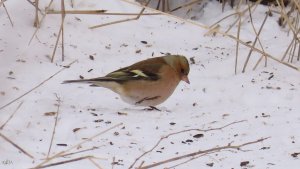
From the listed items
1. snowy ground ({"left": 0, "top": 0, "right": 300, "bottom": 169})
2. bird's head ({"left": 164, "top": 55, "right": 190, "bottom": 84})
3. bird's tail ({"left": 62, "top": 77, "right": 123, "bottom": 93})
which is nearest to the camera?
snowy ground ({"left": 0, "top": 0, "right": 300, "bottom": 169})

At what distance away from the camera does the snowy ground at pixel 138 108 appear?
3.55 meters

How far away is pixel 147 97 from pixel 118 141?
978 mm

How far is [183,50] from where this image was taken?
6004 millimetres

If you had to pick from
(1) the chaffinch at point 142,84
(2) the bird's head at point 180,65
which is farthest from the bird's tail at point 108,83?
(2) the bird's head at point 180,65

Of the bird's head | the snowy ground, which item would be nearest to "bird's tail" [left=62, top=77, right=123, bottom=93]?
the snowy ground

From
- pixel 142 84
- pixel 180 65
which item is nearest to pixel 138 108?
pixel 142 84

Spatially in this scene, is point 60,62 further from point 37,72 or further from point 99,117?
point 99,117

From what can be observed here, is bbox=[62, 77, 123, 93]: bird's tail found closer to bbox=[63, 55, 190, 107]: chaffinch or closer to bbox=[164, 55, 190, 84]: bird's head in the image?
bbox=[63, 55, 190, 107]: chaffinch

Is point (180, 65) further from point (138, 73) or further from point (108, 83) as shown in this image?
point (108, 83)

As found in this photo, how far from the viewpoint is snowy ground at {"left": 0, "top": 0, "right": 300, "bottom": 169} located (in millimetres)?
3550

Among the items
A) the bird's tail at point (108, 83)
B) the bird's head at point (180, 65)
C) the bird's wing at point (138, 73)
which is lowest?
the bird's tail at point (108, 83)

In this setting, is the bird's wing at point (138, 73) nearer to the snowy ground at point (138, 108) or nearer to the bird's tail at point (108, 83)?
the bird's tail at point (108, 83)

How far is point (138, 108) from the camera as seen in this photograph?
196 inches

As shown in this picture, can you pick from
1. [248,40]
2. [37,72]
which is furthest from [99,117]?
[248,40]
